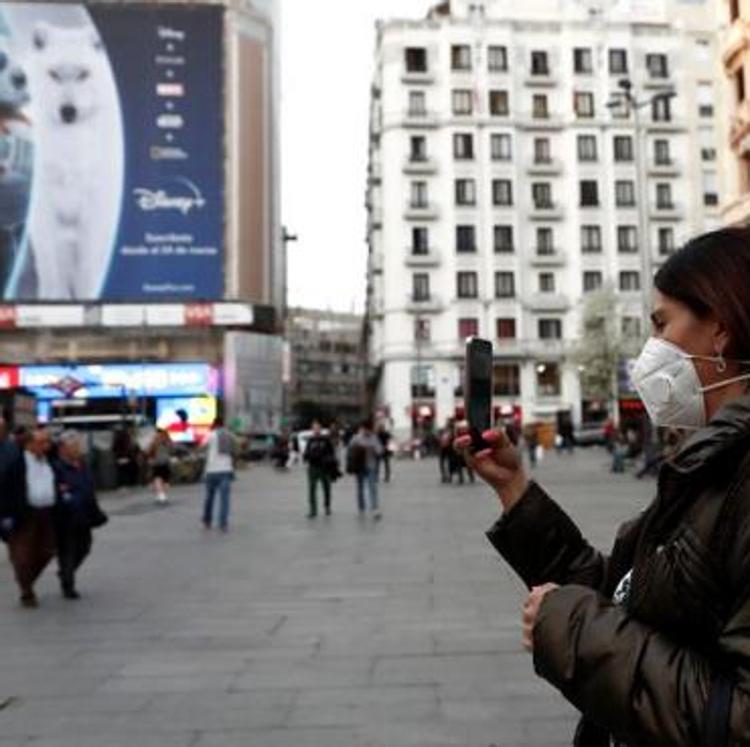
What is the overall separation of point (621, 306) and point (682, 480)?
76.7 metres

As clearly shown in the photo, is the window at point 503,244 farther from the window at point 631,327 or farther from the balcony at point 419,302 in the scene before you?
the window at point 631,327

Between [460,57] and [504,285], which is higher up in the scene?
[460,57]

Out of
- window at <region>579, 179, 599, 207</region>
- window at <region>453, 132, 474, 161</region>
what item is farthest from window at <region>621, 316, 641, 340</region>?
window at <region>453, 132, 474, 161</region>

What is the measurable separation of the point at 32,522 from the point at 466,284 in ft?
228

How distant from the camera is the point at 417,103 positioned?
8062 cm

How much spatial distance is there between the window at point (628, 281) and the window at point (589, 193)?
5273 millimetres

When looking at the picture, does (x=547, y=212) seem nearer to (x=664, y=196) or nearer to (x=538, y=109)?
(x=538, y=109)

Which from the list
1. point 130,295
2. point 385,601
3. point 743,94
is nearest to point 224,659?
point 385,601

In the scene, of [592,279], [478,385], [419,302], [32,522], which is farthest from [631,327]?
[478,385]

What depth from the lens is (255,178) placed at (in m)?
66.2

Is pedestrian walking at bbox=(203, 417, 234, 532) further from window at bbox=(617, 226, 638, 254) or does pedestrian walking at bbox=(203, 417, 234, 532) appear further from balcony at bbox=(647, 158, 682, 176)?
balcony at bbox=(647, 158, 682, 176)

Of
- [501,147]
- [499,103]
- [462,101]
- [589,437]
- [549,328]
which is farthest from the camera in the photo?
[499,103]

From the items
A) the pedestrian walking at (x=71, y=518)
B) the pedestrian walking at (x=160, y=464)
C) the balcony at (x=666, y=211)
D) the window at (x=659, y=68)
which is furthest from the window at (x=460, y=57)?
the pedestrian walking at (x=71, y=518)

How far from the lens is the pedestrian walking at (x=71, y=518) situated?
10.8 m
